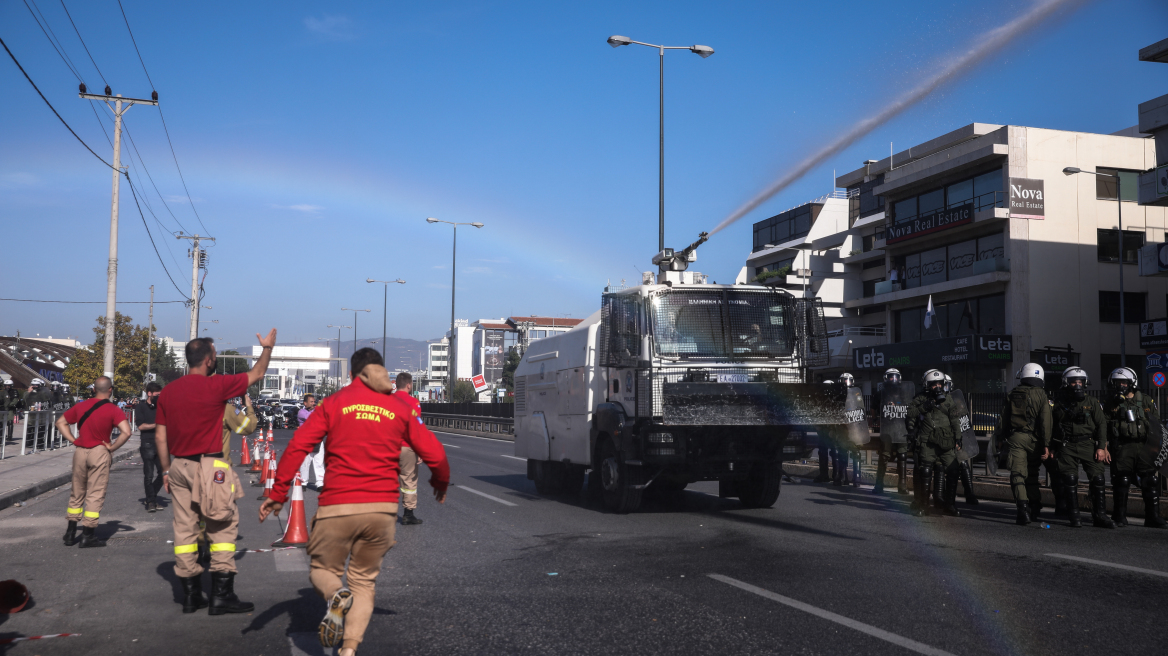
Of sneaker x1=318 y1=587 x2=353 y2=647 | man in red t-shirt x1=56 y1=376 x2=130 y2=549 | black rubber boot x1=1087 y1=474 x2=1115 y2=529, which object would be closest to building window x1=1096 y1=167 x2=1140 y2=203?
black rubber boot x1=1087 y1=474 x2=1115 y2=529

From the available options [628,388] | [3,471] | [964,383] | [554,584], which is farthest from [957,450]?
[964,383]

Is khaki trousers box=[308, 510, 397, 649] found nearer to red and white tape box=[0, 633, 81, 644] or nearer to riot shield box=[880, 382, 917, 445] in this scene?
red and white tape box=[0, 633, 81, 644]

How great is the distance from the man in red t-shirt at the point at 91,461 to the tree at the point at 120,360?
57389 millimetres

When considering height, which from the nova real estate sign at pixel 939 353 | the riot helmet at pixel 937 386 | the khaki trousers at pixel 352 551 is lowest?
the khaki trousers at pixel 352 551

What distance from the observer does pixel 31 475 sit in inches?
663

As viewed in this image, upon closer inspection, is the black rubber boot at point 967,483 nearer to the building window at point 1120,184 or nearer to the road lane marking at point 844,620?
the road lane marking at point 844,620

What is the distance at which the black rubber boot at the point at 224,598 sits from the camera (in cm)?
615

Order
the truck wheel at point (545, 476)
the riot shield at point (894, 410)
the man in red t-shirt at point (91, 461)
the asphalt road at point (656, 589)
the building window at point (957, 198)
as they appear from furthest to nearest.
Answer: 1. the building window at point (957, 198)
2. the truck wheel at point (545, 476)
3. the riot shield at point (894, 410)
4. the man in red t-shirt at point (91, 461)
5. the asphalt road at point (656, 589)

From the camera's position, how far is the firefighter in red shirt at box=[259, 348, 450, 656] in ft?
15.1

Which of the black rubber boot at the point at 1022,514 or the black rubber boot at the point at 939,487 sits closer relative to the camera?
the black rubber boot at the point at 1022,514

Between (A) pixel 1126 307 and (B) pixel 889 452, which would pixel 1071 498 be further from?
(A) pixel 1126 307

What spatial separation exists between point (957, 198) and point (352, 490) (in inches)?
1740

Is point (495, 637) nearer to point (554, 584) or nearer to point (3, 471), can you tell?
point (554, 584)

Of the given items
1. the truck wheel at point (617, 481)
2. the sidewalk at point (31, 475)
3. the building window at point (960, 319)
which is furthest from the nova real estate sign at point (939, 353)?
the sidewalk at point (31, 475)
